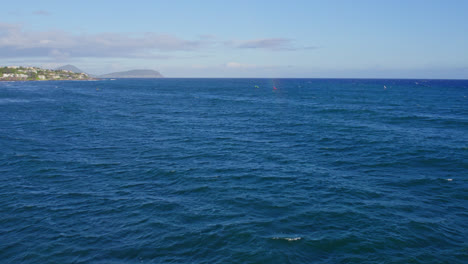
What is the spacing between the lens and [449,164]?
38.4 m

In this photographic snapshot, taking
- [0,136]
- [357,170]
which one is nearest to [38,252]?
[357,170]

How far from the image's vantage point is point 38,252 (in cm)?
1975

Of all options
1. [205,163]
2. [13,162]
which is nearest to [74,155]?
[13,162]

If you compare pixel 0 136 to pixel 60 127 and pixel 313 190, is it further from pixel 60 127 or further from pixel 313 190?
pixel 313 190

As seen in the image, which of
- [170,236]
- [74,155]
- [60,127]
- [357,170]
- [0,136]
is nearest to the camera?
[170,236]

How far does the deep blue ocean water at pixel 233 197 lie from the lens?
2020 centimetres

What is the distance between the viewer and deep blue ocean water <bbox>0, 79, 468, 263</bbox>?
20203mm

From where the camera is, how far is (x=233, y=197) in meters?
28.3

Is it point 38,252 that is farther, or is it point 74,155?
point 74,155

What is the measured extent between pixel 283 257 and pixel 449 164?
104ft

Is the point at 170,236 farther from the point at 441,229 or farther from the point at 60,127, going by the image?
the point at 60,127

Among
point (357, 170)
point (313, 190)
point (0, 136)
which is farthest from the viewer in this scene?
point (0, 136)

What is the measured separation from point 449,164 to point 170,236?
37.0m

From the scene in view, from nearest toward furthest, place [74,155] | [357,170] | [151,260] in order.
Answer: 1. [151,260]
2. [357,170]
3. [74,155]
